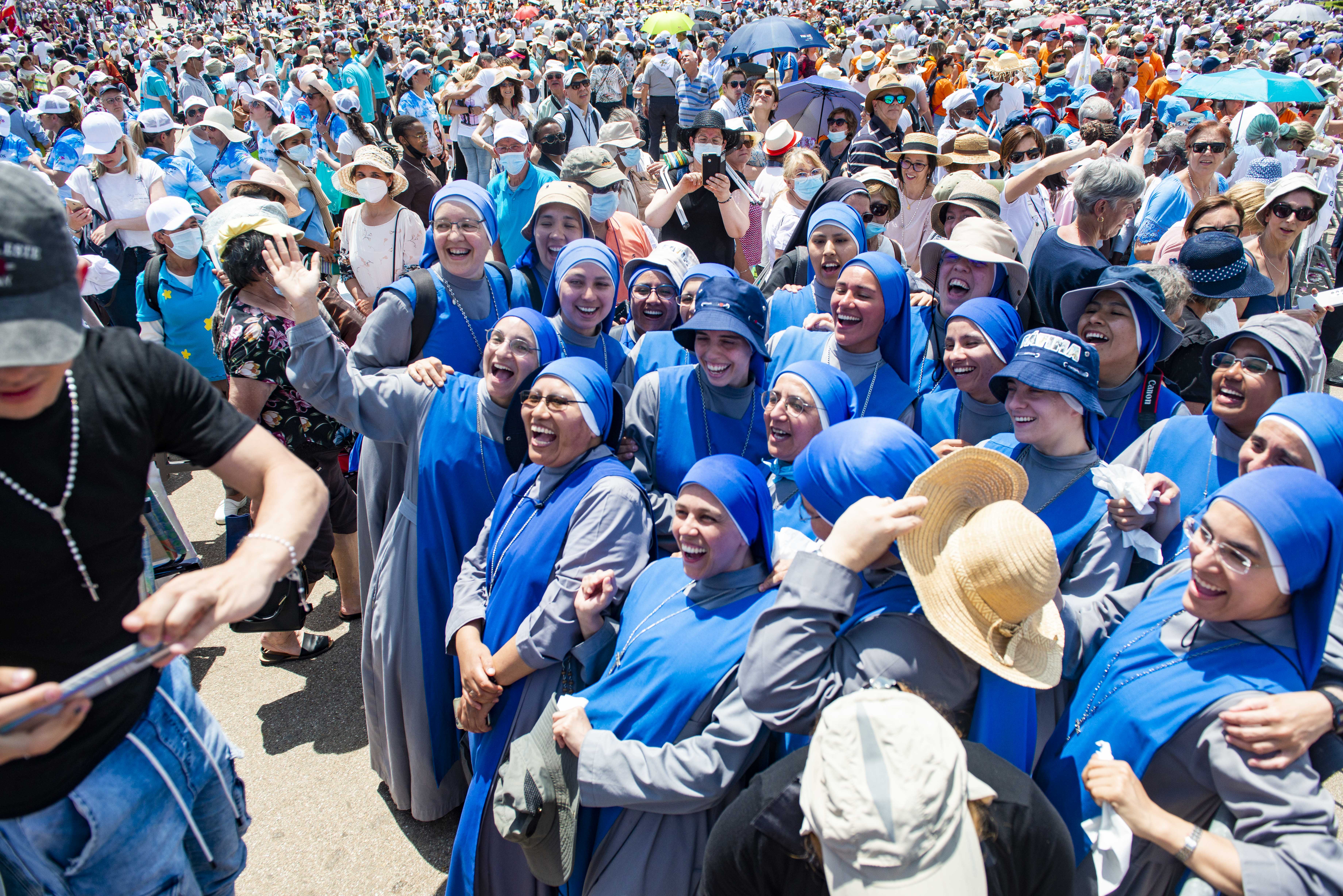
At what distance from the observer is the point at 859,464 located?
2.16m

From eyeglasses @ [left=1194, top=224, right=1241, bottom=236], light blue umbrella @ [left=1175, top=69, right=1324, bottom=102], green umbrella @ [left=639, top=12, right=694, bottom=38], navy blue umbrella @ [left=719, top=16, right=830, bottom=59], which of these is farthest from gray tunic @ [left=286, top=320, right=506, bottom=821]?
green umbrella @ [left=639, top=12, right=694, bottom=38]

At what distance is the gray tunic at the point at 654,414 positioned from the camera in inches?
133

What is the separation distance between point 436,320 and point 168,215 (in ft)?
7.91

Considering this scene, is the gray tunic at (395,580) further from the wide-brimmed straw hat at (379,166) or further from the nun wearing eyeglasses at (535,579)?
the wide-brimmed straw hat at (379,166)

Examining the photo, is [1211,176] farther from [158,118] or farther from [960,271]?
[158,118]

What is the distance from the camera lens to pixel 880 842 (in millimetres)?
1257

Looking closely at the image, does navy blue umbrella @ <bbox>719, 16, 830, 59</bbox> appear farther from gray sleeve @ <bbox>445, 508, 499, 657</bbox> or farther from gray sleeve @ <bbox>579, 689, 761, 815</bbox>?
gray sleeve @ <bbox>579, 689, 761, 815</bbox>

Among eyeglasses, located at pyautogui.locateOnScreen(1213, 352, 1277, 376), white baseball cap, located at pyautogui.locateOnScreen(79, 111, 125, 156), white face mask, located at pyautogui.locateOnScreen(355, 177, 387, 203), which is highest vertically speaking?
white baseball cap, located at pyautogui.locateOnScreen(79, 111, 125, 156)

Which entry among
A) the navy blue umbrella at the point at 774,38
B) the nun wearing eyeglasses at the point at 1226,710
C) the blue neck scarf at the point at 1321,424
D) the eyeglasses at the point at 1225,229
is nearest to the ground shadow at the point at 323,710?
the nun wearing eyeglasses at the point at 1226,710

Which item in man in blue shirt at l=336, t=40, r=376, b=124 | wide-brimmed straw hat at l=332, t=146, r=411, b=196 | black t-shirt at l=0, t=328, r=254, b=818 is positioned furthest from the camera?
man in blue shirt at l=336, t=40, r=376, b=124

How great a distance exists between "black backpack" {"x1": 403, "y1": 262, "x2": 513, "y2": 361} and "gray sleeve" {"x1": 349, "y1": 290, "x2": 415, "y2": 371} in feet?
0.07

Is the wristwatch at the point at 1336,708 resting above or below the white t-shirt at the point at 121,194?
below

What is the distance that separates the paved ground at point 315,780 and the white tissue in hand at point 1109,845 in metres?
2.36

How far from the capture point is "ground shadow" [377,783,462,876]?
3.35 m
